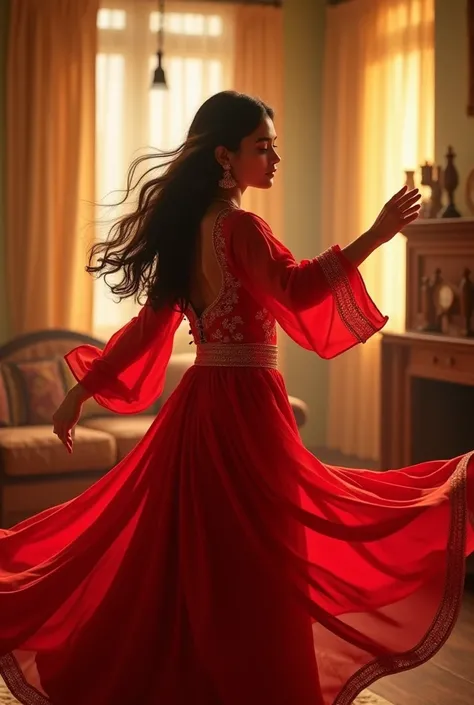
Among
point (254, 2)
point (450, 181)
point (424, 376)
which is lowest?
point (424, 376)

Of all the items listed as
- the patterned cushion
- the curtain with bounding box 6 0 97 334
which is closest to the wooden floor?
the patterned cushion

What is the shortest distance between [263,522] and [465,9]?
330 cm

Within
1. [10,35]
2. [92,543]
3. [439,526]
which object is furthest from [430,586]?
[10,35]

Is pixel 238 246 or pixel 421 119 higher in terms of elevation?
pixel 421 119

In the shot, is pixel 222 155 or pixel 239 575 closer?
pixel 239 575

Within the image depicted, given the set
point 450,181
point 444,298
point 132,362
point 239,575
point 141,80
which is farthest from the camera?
point 141,80

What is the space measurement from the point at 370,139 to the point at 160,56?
1.41 meters

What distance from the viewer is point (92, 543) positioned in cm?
276

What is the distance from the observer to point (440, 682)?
329cm

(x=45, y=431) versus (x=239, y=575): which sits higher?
(x=45, y=431)

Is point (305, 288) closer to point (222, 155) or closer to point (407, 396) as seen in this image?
point (222, 155)

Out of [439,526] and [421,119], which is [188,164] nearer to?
[439,526]

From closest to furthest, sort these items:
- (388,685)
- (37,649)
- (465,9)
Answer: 1. (37,649)
2. (388,685)
3. (465,9)

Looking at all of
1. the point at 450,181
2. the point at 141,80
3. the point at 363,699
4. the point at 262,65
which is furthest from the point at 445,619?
the point at 262,65
